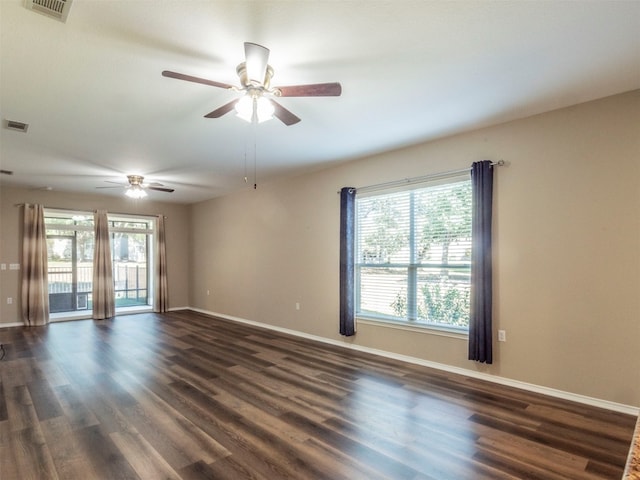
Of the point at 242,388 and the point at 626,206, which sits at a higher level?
the point at 626,206

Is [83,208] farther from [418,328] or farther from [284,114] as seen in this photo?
[418,328]

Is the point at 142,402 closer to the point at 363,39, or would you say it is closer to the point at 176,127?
the point at 176,127

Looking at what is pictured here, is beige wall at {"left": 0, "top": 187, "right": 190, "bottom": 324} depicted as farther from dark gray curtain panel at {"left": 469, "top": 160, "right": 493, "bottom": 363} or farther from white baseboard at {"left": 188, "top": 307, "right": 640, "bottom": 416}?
dark gray curtain panel at {"left": 469, "top": 160, "right": 493, "bottom": 363}

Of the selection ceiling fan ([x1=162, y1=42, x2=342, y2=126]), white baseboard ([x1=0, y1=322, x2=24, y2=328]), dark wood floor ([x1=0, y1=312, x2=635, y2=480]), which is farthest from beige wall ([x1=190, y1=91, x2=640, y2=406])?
white baseboard ([x1=0, y1=322, x2=24, y2=328])

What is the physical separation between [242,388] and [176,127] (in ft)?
9.28

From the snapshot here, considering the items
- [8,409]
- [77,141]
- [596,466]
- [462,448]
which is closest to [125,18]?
[77,141]

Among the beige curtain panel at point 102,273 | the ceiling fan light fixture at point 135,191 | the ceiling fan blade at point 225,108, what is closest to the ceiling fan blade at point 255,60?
the ceiling fan blade at point 225,108

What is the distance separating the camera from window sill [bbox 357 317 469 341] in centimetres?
391

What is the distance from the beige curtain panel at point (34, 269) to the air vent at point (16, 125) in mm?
3987

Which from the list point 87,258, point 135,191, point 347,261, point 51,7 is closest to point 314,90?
point 51,7

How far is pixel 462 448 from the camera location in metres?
2.41

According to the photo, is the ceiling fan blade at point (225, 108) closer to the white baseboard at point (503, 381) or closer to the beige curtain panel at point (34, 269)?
the white baseboard at point (503, 381)

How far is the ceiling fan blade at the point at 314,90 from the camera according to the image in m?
2.34

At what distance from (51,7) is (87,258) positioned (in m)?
6.99
